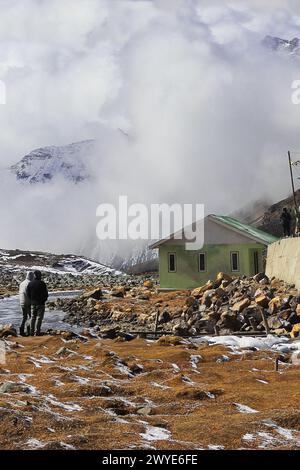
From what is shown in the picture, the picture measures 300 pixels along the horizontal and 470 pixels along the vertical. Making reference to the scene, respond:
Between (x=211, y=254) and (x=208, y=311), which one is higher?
(x=211, y=254)

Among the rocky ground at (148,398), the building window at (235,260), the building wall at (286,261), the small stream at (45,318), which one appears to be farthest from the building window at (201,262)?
the rocky ground at (148,398)

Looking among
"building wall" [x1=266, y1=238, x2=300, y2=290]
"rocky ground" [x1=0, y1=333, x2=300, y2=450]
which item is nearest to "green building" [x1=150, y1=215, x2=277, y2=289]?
"building wall" [x1=266, y1=238, x2=300, y2=290]

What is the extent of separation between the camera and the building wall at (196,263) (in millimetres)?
43125

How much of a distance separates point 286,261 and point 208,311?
514cm

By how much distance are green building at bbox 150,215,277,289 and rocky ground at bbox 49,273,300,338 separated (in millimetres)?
3602

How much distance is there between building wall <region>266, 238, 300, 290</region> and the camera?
27.5 metres

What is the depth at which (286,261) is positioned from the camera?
2945 cm

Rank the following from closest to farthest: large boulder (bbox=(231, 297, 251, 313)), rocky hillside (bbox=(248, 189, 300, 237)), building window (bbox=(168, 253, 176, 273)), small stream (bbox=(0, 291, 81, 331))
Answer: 1. large boulder (bbox=(231, 297, 251, 313))
2. small stream (bbox=(0, 291, 81, 331))
3. building window (bbox=(168, 253, 176, 273))
4. rocky hillside (bbox=(248, 189, 300, 237))

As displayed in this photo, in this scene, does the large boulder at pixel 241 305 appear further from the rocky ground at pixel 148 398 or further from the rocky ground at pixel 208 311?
the rocky ground at pixel 148 398

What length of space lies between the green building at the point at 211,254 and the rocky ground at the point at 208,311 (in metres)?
3.60

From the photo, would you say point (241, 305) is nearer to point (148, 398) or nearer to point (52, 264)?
point (148, 398)

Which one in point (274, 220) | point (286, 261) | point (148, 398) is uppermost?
point (274, 220)

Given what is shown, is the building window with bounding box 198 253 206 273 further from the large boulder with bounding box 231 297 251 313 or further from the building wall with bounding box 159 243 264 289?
the large boulder with bounding box 231 297 251 313

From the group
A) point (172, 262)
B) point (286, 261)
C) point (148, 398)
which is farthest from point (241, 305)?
point (172, 262)
